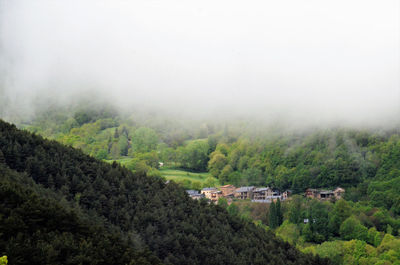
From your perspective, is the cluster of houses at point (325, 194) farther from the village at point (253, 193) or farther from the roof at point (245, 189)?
the roof at point (245, 189)

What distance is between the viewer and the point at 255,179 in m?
143

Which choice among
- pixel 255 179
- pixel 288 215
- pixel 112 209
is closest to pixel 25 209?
pixel 112 209

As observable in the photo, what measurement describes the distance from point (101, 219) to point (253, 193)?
104m

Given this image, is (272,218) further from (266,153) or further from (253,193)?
(266,153)

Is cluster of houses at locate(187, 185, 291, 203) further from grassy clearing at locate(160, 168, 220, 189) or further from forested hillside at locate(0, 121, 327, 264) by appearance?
forested hillside at locate(0, 121, 327, 264)

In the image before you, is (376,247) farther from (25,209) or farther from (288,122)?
(288,122)

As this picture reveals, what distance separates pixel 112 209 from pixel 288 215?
6863 centimetres

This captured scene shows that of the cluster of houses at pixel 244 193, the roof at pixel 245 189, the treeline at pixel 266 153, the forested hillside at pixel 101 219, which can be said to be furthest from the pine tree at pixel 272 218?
the forested hillside at pixel 101 219

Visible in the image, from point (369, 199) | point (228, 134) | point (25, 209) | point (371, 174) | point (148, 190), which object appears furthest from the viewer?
point (228, 134)

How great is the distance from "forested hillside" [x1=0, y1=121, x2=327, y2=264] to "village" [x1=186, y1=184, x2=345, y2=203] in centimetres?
8300

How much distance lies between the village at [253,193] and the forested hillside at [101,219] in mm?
83002

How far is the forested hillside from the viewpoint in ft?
66.8

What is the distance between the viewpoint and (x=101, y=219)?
3095 centimetres

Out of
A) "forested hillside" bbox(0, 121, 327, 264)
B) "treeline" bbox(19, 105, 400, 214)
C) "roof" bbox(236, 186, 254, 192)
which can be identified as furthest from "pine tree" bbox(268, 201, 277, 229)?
"forested hillside" bbox(0, 121, 327, 264)
